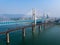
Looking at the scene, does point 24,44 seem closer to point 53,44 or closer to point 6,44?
point 6,44

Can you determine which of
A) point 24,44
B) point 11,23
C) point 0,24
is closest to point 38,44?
point 24,44

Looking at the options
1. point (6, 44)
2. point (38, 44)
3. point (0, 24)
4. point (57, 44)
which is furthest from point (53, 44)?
point (0, 24)

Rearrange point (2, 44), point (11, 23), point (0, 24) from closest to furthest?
point (2, 44), point (0, 24), point (11, 23)

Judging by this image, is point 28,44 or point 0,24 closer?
point 28,44

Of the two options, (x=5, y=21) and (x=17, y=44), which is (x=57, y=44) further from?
(x=5, y=21)

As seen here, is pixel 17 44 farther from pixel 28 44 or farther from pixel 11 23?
pixel 11 23

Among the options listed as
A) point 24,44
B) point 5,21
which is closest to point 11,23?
point 5,21

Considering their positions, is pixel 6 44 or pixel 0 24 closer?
pixel 6 44

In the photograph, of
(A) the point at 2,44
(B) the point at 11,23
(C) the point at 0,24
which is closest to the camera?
(A) the point at 2,44
